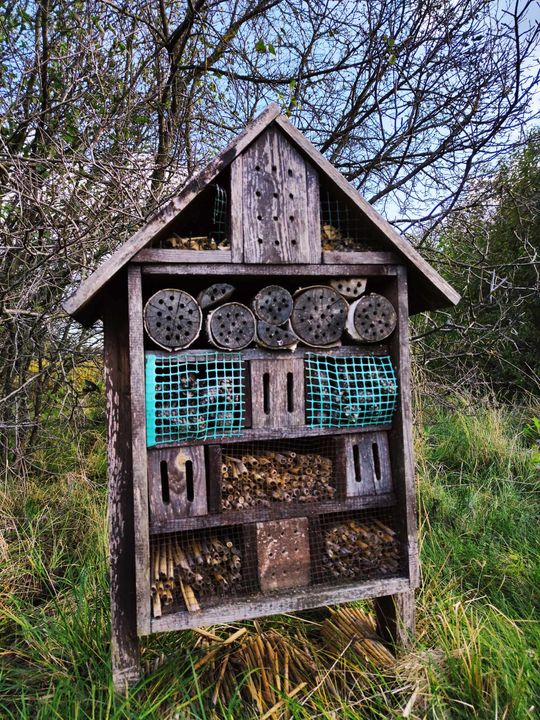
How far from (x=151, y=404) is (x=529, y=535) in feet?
10.0

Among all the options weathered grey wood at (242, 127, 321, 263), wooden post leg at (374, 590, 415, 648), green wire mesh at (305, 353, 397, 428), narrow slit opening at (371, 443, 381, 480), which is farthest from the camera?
wooden post leg at (374, 590, 415, 648)

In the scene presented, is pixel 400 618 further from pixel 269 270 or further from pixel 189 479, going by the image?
pixel 269 270

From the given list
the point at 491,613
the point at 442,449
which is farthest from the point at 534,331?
the point at 491,613

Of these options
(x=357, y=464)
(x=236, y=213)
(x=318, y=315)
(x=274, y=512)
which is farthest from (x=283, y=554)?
(x=236, y=213)

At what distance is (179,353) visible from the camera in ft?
7.13

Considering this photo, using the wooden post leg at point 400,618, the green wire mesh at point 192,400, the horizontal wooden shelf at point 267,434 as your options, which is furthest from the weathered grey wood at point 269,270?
the wooden post leg at point 400,618

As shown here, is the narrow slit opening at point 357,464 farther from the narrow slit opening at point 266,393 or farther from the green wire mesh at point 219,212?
the green wire mesh at point 219,212

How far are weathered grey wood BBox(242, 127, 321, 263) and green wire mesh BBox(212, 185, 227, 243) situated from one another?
0.17m

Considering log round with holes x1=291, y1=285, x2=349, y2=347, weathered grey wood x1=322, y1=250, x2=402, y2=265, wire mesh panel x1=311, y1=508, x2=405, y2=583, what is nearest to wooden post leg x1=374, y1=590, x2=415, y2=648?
wire mesh panel x1=311, y1=508, x2=405, y2=583

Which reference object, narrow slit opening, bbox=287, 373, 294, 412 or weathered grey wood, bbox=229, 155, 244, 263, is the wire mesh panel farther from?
weathered grey wood, bbox=229, 155, 244, 263

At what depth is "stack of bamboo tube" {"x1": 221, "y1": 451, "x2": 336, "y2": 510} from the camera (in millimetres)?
2309

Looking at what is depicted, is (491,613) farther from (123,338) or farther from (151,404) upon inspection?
(123,338)

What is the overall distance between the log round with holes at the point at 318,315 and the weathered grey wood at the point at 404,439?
313 millimetres

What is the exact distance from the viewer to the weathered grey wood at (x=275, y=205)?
2240 mm
